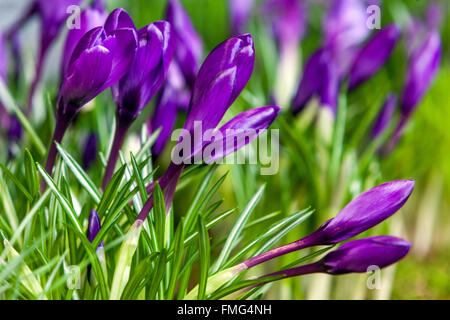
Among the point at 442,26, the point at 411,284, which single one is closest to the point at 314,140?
the point at 411,284

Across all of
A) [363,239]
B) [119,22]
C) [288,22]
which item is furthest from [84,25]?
[288,22]

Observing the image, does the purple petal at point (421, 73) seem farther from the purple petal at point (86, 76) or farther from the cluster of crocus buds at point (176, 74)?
the purple petal at point (86, 76)

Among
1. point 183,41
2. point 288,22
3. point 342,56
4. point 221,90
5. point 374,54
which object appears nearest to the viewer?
point 221,90

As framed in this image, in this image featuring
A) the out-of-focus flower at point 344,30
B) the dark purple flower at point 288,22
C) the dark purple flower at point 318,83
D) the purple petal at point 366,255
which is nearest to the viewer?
the purple petal at point 366,255

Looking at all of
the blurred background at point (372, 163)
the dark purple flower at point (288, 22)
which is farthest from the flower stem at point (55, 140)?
the dark purple flower at point (288, 22)

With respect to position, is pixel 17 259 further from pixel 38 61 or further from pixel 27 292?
pixel 38 61

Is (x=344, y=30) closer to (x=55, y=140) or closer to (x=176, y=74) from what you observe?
(x=176, y=74)
